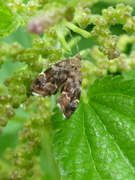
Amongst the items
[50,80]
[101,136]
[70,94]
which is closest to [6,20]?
[50,80]

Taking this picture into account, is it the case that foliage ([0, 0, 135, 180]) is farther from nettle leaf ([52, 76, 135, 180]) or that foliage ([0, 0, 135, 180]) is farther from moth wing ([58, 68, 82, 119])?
moth wing ([58, 68, 82, 119])

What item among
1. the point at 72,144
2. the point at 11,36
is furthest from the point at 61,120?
the point at 11,36

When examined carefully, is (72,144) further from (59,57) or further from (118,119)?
(59,57)

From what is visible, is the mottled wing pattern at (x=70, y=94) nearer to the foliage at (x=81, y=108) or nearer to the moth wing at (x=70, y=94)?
the moth wing at (x=70, y=94)

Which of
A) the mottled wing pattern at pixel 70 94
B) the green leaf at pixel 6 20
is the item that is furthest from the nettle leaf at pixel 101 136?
the green leaf at pixel 6 20

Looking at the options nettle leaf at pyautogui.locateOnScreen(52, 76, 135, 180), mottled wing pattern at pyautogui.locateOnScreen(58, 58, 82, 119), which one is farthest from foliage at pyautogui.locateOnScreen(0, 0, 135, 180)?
mottled wing pattern at pyautogui.locateOnScreen(58, 58, 82, 119)

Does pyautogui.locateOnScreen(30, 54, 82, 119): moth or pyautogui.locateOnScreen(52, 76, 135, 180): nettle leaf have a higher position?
pyautogui.locateOnScreen(30, 54, 82, 119): moth
